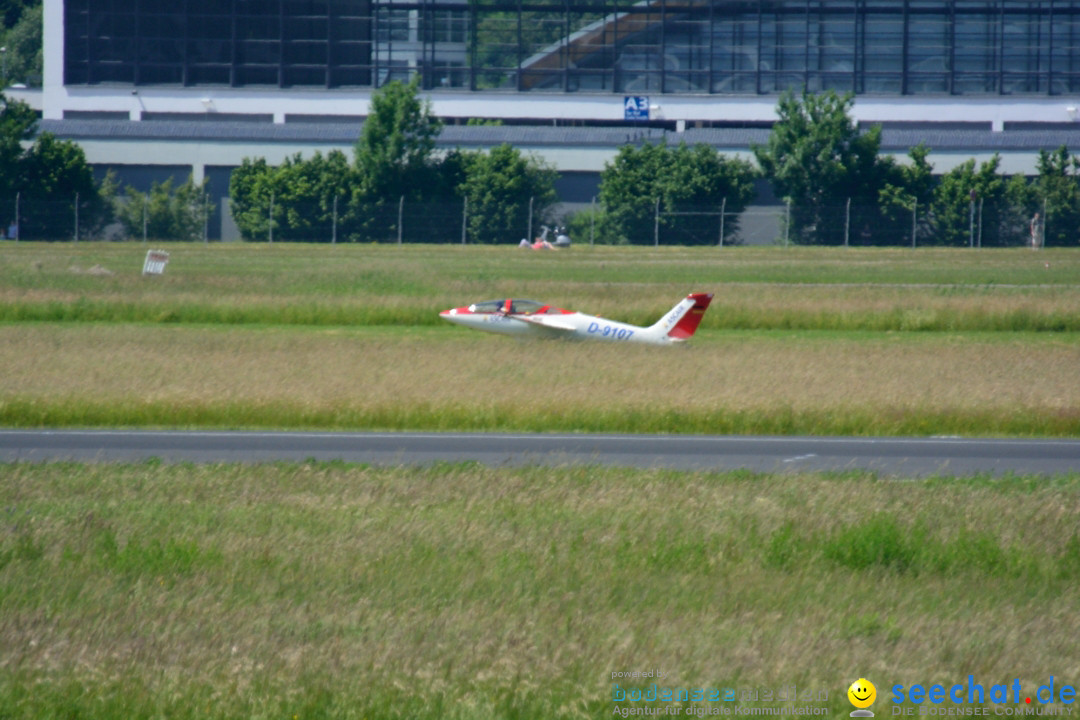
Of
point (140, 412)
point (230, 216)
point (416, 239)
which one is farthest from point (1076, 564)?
point (230, 216)

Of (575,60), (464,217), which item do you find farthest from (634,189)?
(575,60)

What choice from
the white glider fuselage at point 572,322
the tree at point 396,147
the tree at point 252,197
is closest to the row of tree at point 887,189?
the tree at point 396,147

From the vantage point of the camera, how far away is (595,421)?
20.0 m

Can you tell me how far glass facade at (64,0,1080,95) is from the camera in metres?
86.7

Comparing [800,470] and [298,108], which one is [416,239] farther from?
[800,470]

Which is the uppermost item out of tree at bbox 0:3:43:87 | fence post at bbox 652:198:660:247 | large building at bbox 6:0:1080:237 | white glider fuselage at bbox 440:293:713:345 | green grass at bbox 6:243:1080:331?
tree at bbox 0:3:43:87

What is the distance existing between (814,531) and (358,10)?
275 feet

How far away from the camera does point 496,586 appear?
8703 millimetres

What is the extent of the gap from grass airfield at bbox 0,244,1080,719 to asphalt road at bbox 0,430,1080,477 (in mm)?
1417

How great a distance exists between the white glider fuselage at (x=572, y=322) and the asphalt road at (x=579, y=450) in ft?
40.1

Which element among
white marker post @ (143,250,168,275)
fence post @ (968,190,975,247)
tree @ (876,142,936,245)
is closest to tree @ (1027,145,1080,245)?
fence post @ (968,190,975,247)

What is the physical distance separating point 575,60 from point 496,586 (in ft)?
276

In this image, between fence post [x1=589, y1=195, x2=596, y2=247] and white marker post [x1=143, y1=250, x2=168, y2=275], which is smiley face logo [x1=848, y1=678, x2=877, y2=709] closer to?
white marker post [x1=143, y1=250, x2=168, y2=275]

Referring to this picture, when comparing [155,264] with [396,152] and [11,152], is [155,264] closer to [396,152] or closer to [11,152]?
[396,152]
